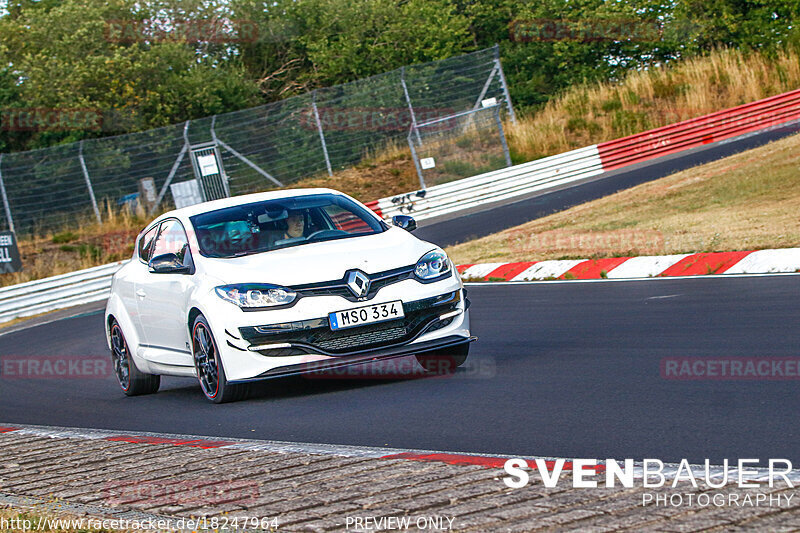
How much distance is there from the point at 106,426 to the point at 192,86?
3656cm

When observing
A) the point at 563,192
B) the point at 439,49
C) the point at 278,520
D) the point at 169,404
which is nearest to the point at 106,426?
the point at 169,404

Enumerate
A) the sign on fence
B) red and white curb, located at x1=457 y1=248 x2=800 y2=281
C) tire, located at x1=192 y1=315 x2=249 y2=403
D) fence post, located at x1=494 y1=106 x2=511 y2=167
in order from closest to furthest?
tire, located at x1=192 y1=315 x2=249 y2=403 < red and white curb, located at x1=457 y1=248 x2=800 y2=281 < the sign on fence < fence post, located at x1=494 y1=106 x2=511 y2=167

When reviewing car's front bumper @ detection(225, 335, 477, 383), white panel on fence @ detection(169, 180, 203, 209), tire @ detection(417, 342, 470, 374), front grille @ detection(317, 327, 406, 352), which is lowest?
tire @ detection(417, 342, 470, 374)

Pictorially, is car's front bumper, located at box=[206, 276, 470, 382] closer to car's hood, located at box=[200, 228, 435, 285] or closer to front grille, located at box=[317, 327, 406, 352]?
front grille, located at box=[317, 327, 406, 352]

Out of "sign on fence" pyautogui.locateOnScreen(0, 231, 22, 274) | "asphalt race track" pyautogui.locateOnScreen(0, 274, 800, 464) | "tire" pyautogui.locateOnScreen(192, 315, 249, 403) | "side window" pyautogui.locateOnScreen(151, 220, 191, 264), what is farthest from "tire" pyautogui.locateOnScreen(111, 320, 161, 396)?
"sign on fence" pyautogui.locateOnScreen(0, 231, 22, 274)

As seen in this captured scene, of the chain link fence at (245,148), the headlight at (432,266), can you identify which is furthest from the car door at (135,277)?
the chain link fence at (245,148)

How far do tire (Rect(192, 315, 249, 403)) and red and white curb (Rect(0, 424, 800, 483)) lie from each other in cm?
78

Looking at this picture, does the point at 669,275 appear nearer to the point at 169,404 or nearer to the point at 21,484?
the point at 169,404

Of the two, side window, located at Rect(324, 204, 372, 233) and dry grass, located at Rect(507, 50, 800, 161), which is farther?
dry grass, located at Rect(507, 50, 800, 161)

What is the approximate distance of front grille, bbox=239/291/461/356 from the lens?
7.86 m

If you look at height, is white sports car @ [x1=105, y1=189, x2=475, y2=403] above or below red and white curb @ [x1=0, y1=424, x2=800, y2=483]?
above

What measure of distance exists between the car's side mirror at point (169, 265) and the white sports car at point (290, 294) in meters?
0.01

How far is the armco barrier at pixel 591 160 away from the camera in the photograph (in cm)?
3097

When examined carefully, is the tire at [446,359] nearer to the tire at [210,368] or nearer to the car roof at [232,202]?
the tire at [210,368]
